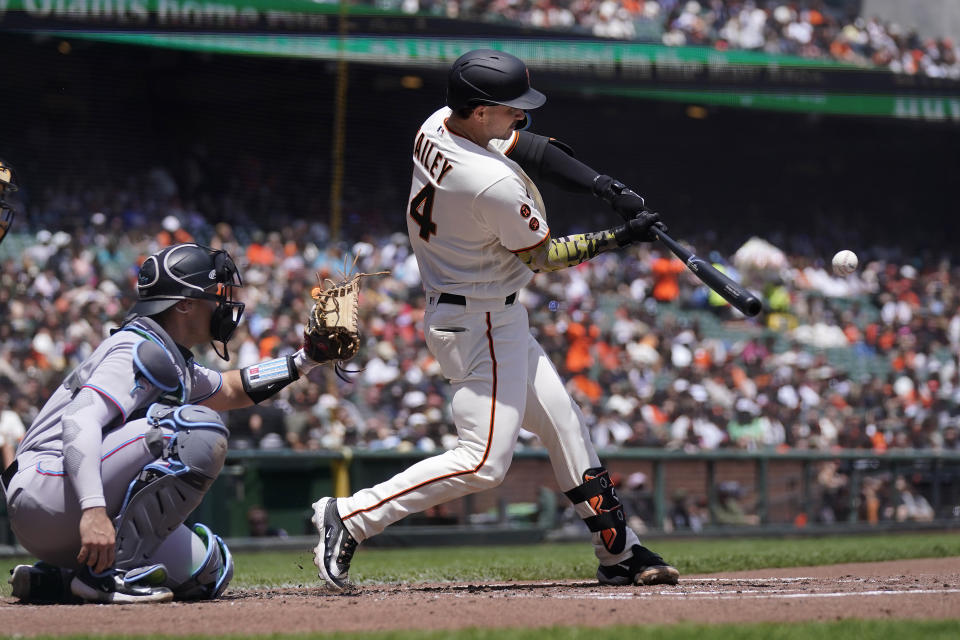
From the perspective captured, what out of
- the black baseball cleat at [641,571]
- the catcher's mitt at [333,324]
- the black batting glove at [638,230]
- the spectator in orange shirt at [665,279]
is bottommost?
the black baseball cleat at [641,571]

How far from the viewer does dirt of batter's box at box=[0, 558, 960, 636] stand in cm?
333

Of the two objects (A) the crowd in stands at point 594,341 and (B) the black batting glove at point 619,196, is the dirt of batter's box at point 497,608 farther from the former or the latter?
(A) the crowd in stands at point 594,341

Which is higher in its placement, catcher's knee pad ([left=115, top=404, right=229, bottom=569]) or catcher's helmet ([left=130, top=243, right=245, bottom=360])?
catcher's helmet ([left=130, top=243, right=245, bottom=360])

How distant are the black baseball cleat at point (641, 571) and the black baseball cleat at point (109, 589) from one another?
161cm

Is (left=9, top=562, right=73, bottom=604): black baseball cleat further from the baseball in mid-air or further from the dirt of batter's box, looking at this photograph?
the baseball in mid-air

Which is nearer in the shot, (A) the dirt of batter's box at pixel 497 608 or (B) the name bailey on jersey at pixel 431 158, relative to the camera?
(A) the dirt of batter's box at pixel 497 608

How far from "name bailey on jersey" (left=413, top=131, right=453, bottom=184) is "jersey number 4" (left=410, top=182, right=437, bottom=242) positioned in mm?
50

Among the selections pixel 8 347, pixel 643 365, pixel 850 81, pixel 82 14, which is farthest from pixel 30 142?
pixel 850 81

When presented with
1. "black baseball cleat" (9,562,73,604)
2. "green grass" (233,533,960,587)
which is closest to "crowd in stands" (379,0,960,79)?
"green grass" (233,533,960,587)

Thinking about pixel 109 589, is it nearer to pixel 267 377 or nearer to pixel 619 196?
pixel 267 377

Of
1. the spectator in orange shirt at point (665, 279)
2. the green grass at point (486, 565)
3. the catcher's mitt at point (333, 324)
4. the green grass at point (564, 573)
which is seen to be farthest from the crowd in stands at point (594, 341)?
the catcher's mitt at point (333, 324)

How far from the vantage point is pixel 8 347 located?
37.9ft

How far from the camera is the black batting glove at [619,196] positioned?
4.32 metres

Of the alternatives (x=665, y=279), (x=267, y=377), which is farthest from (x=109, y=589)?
(x=665, y=279)
